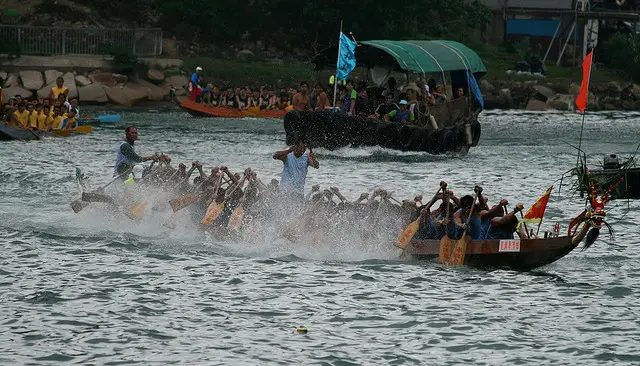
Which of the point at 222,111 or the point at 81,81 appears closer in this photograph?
the point at 222,111

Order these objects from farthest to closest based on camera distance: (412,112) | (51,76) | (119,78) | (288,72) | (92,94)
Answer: (288,72)
(119,78)
(92,94)
(51,76)
(412,112)

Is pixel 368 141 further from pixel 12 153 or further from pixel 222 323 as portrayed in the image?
pixel 222 323

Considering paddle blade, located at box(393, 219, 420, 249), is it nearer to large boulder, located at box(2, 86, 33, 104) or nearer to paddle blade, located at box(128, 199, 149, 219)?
paddle blade, located at box(128, 199, 149, 219)

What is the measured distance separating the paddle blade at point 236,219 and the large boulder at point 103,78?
3554cm

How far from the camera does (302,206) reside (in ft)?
68.0

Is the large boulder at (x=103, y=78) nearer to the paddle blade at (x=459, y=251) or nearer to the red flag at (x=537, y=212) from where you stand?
the paddle blade at (x=459, y=251)

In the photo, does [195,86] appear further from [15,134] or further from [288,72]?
[15,134]

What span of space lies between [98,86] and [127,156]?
32903 millimetres

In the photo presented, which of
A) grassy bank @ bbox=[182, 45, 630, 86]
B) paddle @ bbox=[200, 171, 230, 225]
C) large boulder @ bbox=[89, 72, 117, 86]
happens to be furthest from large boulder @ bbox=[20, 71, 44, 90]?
paddle @ bbox=[200, 171, 230, 225]

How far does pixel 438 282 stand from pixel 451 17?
52.8 m

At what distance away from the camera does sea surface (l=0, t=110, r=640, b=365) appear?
1489cm

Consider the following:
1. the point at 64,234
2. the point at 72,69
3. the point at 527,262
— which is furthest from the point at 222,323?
the point at 72,69

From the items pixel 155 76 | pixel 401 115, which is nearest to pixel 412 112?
pixel 401 115

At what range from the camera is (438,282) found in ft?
60.2
